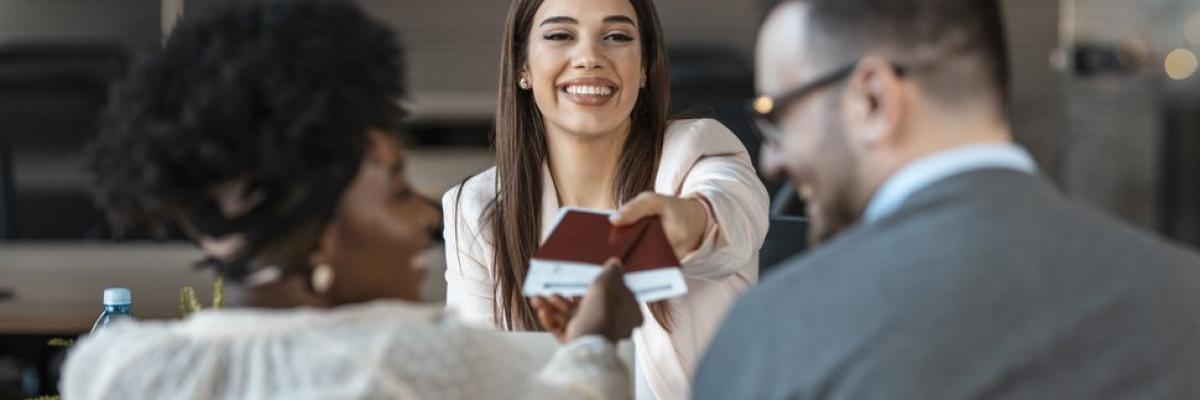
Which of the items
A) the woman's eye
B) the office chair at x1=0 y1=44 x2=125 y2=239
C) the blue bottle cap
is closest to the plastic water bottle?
the blue bottle cap

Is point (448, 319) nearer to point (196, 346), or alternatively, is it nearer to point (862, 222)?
point (196, 346)

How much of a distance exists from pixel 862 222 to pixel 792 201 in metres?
1.93

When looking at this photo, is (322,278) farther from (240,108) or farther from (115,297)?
(115,297)

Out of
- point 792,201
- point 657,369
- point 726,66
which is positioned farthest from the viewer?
point 726,66

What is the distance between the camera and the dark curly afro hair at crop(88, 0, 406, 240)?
1.66 m

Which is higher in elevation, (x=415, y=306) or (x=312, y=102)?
(x=312, y=102)

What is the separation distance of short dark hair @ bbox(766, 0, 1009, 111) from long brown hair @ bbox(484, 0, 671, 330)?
1.18 m

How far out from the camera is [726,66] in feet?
19.7

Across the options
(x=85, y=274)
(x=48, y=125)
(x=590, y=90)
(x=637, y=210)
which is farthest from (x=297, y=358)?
(x=48, y=125)

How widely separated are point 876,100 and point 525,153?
4.45ft

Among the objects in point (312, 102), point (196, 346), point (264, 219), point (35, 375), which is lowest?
point (35, 375)

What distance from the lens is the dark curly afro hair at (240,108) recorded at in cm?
166

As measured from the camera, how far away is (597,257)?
86.2 inches

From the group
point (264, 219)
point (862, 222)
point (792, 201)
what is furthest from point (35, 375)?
A: point (862, 222)
